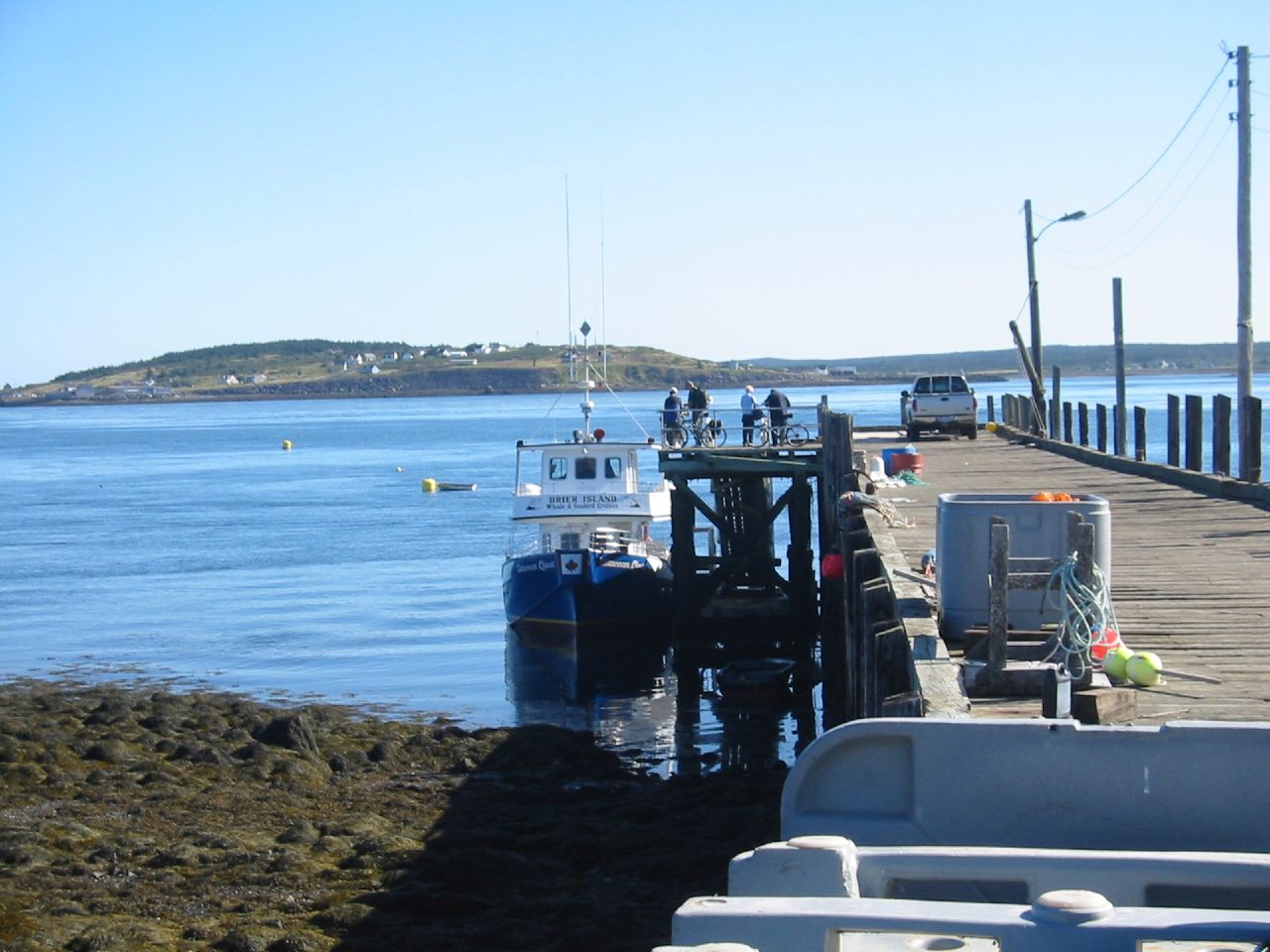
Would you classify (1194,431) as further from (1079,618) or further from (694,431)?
(1079,618)

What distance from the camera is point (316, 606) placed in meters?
35.8

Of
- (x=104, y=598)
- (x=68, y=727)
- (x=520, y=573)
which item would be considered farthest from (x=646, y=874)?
(x=104, y=598)

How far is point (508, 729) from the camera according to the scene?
20.7 metres

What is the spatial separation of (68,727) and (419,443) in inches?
4119

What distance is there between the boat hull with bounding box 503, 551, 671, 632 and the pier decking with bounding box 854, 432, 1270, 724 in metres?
6.03

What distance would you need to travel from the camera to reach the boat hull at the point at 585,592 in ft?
92.3

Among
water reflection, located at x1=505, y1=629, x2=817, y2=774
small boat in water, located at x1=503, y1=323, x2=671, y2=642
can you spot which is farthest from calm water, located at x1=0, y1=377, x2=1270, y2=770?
small boat in water, located at x1=503, y1=323, x2=671, y2=642

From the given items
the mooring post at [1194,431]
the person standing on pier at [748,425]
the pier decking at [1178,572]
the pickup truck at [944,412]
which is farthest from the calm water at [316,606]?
the mooring post at [1194,431]

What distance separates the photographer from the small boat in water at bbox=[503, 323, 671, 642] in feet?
92.5

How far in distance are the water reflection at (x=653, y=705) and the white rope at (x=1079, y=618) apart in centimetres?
1108

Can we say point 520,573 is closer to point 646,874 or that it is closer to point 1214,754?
point 646,874

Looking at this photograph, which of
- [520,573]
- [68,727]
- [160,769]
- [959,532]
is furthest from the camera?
[520,573]

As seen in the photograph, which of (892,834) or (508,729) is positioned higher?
(892,834)

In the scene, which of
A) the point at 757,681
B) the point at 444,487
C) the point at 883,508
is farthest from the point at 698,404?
the point at 444,487
